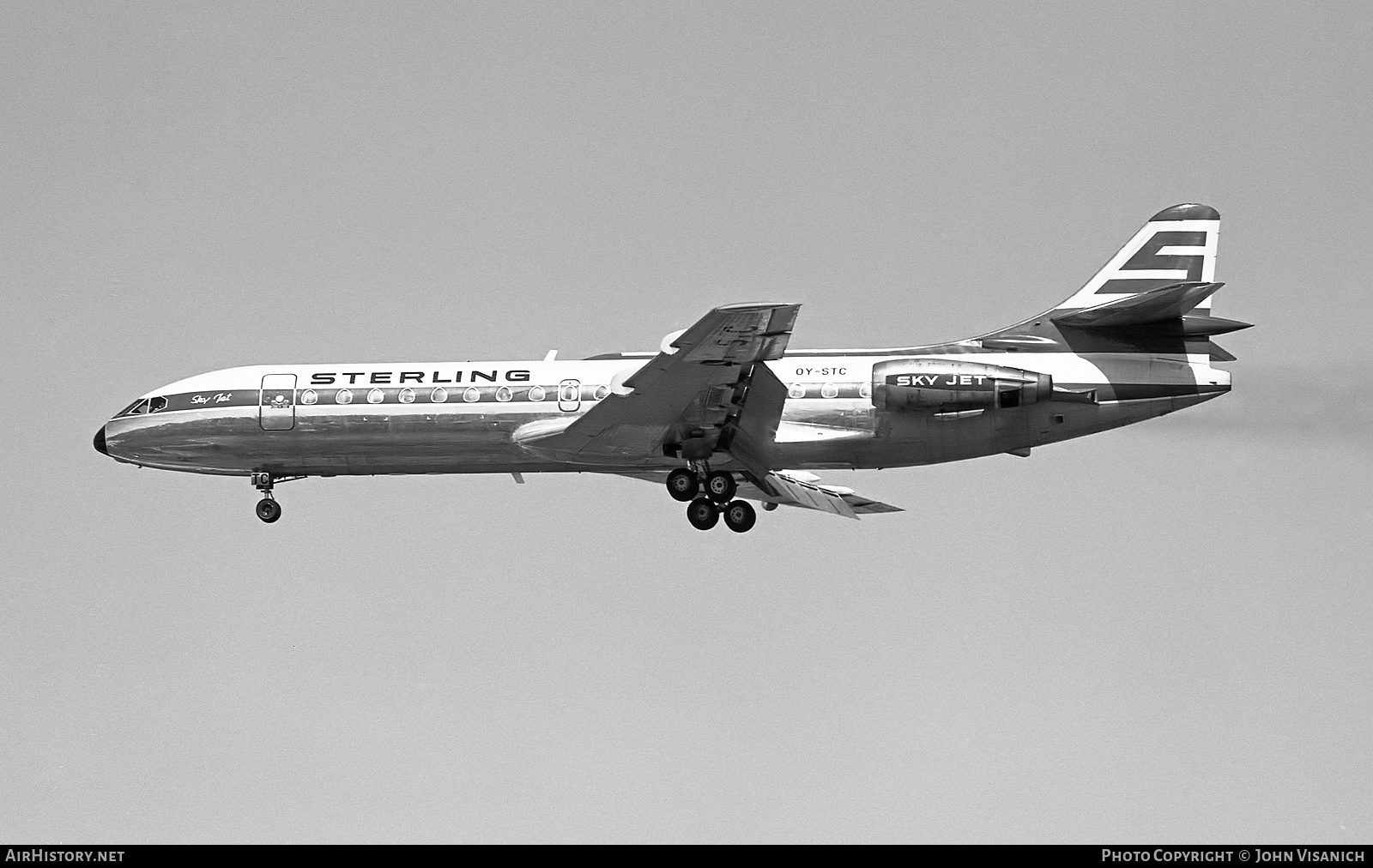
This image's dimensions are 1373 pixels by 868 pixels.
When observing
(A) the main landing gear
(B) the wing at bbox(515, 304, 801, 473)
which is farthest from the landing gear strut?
(A) the main landing gear

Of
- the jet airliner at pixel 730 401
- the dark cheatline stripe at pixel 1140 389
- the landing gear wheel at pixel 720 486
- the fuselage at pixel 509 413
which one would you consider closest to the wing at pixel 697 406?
the jet airliner at pixel 730 401

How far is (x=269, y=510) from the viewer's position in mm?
45531

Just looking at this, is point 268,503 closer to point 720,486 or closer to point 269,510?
point 269,510

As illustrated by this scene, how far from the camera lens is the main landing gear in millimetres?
42625

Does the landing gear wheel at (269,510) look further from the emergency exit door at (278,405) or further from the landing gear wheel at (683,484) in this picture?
the landing gear wheel at (683,484)

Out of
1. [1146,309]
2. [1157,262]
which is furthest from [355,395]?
[1157,262]

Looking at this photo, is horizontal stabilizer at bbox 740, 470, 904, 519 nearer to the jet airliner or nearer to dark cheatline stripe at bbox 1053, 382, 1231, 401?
the jet airliner

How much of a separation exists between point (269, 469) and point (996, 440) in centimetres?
1755

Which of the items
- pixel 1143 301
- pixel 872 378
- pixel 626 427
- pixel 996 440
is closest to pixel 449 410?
pixel 626 427

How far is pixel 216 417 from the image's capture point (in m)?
44.4
